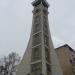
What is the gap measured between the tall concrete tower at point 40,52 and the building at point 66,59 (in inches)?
154

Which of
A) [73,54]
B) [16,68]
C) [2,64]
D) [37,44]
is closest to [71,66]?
[73,54]

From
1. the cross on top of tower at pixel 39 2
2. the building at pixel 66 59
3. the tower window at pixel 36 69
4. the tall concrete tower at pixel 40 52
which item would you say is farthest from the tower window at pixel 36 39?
the cross on top of tower at pixel 39 2

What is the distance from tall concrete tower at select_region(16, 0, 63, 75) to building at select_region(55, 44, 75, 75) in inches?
154

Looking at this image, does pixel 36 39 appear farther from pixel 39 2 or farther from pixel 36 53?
pixel 39 2

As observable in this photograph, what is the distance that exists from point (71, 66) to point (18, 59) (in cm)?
1097

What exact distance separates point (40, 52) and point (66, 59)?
8.24 metres

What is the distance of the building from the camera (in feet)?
127

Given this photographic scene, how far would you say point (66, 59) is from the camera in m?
40.0

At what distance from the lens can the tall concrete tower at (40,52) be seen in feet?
109

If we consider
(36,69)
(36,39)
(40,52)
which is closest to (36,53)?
(40,52)

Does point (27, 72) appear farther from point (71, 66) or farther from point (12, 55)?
point (71, 66)

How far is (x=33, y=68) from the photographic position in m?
33.5

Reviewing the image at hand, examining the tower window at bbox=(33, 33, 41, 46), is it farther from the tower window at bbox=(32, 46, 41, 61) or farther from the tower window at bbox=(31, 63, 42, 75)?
the tower window at bbox=(31, 63, 42, 75)

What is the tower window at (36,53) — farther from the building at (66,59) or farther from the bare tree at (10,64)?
the building at (66,59)
